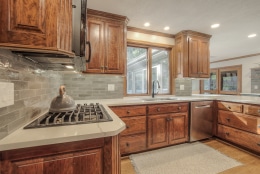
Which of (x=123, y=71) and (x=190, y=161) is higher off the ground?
(x=123, y=71)

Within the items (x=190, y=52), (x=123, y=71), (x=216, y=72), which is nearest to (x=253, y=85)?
(x=216, y=72)

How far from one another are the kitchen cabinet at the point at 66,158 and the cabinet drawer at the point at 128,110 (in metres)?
1.09

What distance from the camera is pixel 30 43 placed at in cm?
69

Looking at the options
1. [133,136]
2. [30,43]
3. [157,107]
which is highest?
[30,43]

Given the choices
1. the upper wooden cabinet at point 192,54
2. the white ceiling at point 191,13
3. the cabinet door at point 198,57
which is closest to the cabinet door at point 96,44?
the white ceiling at point 191,13

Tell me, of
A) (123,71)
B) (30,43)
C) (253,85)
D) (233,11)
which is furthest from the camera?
(253,85)

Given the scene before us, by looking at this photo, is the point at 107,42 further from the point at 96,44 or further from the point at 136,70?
the point at 136,70

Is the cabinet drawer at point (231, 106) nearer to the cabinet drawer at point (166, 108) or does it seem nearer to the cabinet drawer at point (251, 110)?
the cabinet drawer at point (251, 110)

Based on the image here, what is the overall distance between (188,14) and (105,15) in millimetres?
1379

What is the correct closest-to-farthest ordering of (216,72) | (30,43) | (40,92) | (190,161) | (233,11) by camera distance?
(30,43)
(40,92)
(190,161)
(233,11)
(216,72)

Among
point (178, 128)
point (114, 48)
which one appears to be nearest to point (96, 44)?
point (114, 48)

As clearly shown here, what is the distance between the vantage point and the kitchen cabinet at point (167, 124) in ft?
7.08

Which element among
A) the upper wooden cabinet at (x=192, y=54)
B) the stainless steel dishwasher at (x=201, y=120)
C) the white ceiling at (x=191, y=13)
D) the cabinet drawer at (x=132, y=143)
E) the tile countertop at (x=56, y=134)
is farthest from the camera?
the upper wooden cabinet at (x=192, y=54)

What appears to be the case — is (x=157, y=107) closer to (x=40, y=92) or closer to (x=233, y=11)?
(x=40, y=92)
